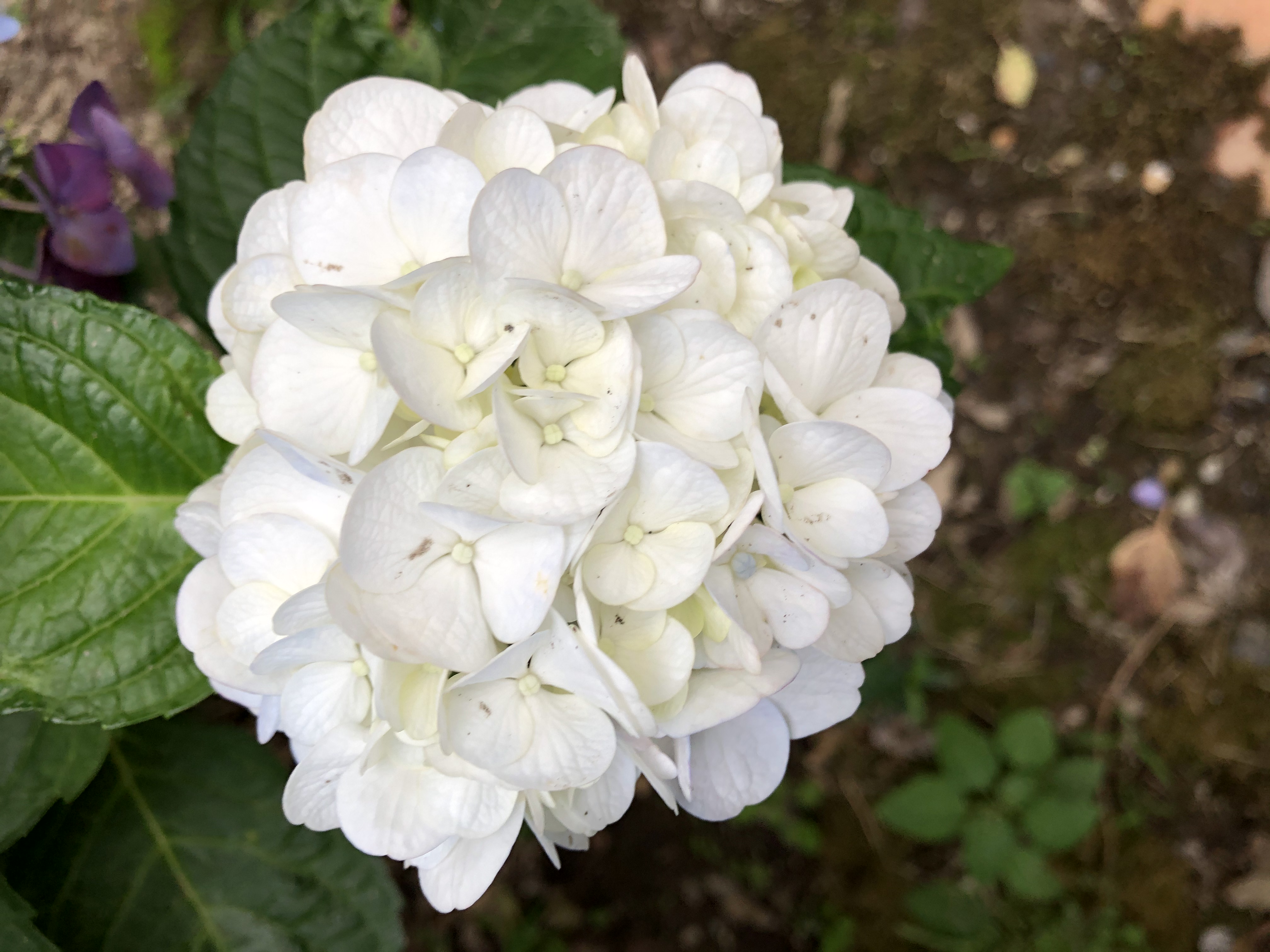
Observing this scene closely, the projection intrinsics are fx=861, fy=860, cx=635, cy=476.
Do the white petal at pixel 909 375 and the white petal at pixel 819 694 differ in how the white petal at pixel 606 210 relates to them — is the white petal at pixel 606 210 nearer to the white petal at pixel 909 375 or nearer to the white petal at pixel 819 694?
the white petal at pixel 909 375

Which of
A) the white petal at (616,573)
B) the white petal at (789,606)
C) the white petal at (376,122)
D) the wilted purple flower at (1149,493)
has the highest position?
the white petal at (376,122)

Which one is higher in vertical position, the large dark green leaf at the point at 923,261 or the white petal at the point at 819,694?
the large dark green leaf at the point at 923,261

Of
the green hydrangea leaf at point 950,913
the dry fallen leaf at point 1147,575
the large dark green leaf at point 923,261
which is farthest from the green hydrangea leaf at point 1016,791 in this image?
the large dark green leaf at point 923,261

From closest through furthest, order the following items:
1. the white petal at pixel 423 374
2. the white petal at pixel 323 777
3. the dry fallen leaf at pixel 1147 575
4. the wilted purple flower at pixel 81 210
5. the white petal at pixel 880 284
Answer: the white petal at pixel 423 374
the white petal at pixel 323 777
the white petal at pixel 880 284
the wilted purple flower at pixel 81 210
the dry fallen leaf at pixel 1147 575

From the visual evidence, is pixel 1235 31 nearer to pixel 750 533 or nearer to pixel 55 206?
pixel 750 533

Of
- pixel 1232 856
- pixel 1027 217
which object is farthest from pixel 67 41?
pixel 1232 856

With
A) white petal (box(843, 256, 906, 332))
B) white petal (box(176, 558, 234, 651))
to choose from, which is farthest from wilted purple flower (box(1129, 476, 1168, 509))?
white petal (box(176, 558, 234, 651))
